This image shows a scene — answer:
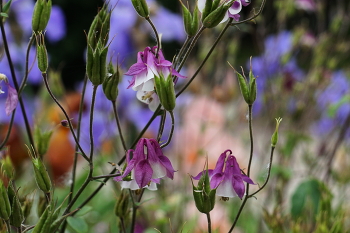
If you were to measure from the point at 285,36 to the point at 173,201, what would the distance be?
1.36 feet

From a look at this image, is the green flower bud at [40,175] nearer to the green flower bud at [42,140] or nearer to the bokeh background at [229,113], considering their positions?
the green flower bud at [42,140]

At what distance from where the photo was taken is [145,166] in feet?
0.97

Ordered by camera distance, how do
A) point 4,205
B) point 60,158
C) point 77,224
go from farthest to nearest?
point 60,158 < point 77,224 < point 4,205

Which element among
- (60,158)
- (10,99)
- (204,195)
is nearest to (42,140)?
(10,99)

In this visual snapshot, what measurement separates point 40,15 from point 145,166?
13 centimetres

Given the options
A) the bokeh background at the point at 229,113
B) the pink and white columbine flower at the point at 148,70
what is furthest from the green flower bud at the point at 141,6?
the bokeh background at the point at 229,113

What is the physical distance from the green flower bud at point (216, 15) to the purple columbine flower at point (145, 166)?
87 mm

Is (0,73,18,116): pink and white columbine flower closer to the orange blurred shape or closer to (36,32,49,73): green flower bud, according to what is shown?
(36,32,49,73): green flower bud

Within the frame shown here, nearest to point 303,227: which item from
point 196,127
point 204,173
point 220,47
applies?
point 204,173

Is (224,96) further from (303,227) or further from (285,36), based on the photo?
(303,227)

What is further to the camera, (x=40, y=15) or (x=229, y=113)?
(x=229, y=113)

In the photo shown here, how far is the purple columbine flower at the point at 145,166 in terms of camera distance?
0.96ft

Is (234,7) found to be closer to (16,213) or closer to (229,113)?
(16,213)

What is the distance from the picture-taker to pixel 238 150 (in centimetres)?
117
